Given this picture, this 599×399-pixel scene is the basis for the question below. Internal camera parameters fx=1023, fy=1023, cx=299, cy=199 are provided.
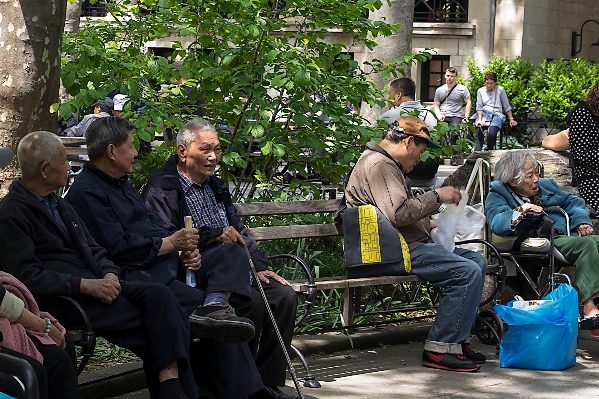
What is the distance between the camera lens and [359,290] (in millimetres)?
7344

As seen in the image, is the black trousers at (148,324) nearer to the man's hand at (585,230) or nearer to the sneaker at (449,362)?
the sneaker at (449,362)

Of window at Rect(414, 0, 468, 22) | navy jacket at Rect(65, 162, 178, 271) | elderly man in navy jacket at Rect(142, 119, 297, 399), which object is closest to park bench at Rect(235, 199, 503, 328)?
elderly man in navy jacket at Rect(142, 119, 297, 399)

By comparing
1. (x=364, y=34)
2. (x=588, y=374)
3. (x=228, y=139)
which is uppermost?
(x=364, y=34)

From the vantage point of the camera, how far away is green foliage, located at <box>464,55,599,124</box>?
23.6 meters

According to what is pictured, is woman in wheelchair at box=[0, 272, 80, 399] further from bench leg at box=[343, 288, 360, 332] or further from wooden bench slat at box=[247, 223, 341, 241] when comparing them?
bench leg at box=[343, 288, 360, 332]

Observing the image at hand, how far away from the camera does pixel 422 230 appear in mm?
6965

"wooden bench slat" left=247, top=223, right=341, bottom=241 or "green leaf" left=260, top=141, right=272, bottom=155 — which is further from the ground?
"green leaf" left=260, top=141, right=272, bottom=155

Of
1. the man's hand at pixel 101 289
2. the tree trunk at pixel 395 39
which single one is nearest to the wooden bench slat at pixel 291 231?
the man's hand at pixel 101 289

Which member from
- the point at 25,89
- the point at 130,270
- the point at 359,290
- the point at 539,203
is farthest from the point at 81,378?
the point at 539,203

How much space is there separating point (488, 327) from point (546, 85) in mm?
17786

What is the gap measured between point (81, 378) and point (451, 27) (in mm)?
25174

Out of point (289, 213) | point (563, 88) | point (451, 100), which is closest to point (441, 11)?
Answer: point (563, 88)

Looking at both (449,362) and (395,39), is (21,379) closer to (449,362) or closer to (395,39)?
(449,362)

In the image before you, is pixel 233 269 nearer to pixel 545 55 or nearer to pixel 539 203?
pixel 539 203
